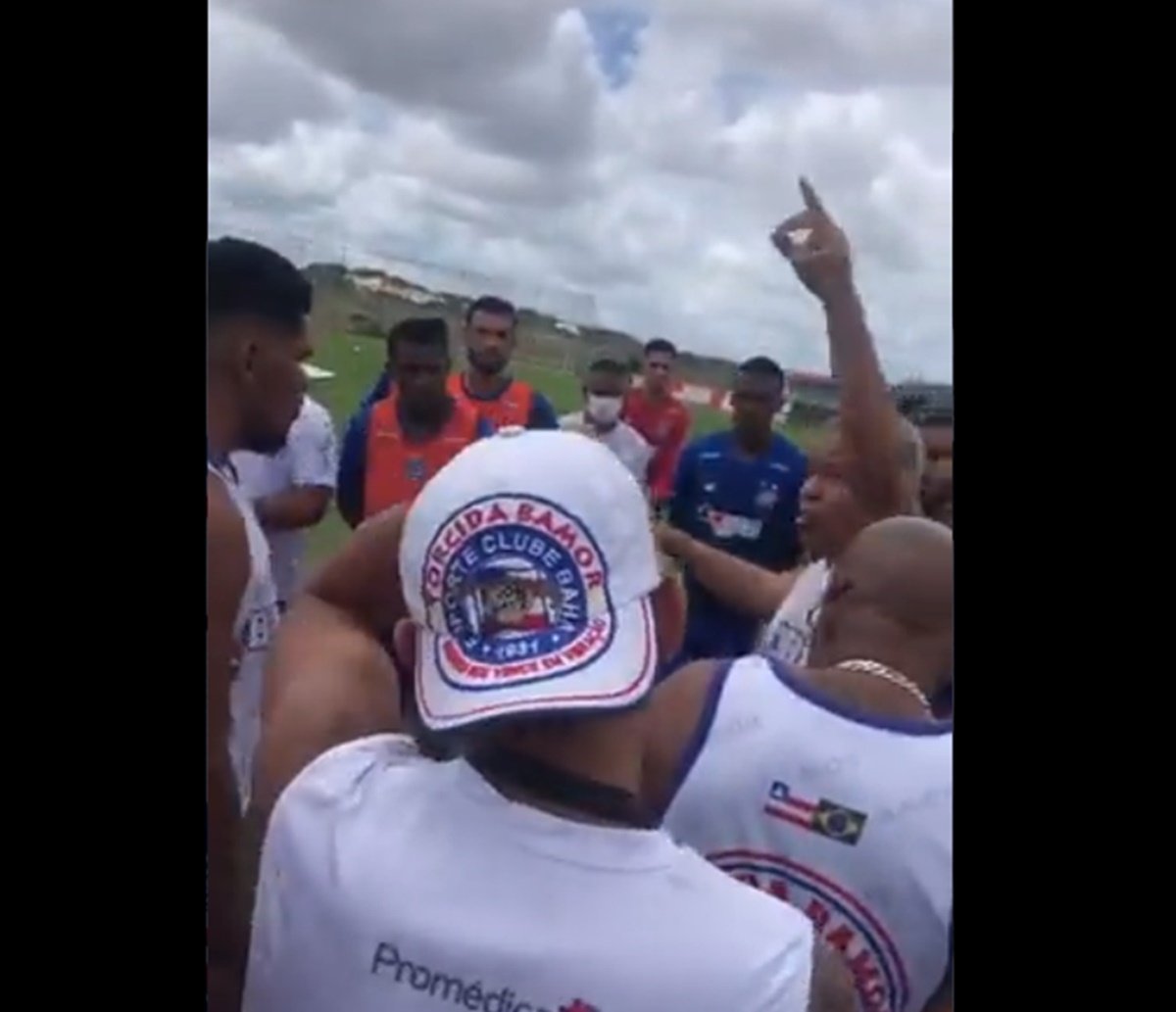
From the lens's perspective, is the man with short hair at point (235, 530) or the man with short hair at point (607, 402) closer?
the man with short hair at point (235, 530)

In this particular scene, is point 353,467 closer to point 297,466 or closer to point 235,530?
point 297,466

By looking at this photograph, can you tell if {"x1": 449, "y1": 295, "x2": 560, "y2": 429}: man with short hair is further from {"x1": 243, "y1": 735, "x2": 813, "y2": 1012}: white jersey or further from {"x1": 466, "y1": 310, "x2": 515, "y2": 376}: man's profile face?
{"x1": 243, "y1": 735, "x2": 813, "y2": 1012}: white jersey

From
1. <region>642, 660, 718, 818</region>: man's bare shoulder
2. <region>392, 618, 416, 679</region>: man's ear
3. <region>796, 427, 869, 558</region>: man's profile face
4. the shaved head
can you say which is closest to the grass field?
<region>796, 427, 869, 558</region>: man's profile face

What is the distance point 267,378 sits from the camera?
8.06 ft

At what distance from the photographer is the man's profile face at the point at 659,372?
5699 millimetres

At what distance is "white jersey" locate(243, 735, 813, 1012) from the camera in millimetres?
1126

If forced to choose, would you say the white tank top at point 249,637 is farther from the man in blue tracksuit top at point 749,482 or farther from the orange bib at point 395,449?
the man in blue tracksuit top at point 749,482

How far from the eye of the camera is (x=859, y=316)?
2.60 meters

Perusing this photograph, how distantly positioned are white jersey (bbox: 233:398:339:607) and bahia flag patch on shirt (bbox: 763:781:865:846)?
86.0 inches

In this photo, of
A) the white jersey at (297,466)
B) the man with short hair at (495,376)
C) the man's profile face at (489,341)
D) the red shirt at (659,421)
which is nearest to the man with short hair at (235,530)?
the white jersey at (297,466)

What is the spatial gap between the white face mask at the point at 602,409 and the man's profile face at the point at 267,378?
9.83 feet

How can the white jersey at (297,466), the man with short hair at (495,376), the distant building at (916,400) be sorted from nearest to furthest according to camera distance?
the distant building at (916,400), the white jersey at (297,466), the man with short hair at (495,376)
